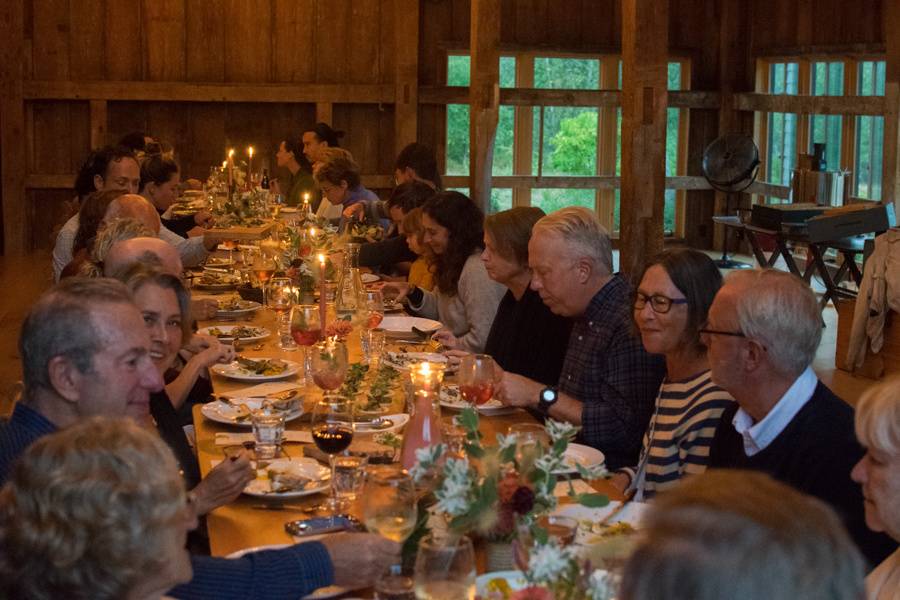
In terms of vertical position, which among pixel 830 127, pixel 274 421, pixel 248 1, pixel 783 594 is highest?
pixel 248 1

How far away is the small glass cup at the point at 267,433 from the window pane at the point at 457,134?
1007cm

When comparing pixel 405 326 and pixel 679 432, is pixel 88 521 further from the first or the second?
pixel 405 326

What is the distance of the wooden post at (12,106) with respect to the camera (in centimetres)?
1225

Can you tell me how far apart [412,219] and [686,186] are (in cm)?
758

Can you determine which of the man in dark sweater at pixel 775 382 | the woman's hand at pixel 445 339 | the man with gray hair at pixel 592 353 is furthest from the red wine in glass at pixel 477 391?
the woman's hand at pixel 445 339

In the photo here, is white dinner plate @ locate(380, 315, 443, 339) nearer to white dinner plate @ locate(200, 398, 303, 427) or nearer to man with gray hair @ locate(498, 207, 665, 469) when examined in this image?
man with gray hair @ locate(498, 207, 665, 469)

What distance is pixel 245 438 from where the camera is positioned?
3.61m

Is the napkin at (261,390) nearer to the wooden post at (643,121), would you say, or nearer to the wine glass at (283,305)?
the wine glass at (283,305)

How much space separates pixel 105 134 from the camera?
12.5m

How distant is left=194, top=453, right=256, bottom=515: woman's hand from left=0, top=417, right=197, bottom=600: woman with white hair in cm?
103

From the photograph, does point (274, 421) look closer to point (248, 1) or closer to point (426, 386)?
point (426, 386)

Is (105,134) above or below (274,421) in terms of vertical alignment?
above

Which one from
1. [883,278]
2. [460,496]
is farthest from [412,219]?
[460,496]

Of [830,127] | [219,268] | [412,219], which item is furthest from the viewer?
[830,127]
